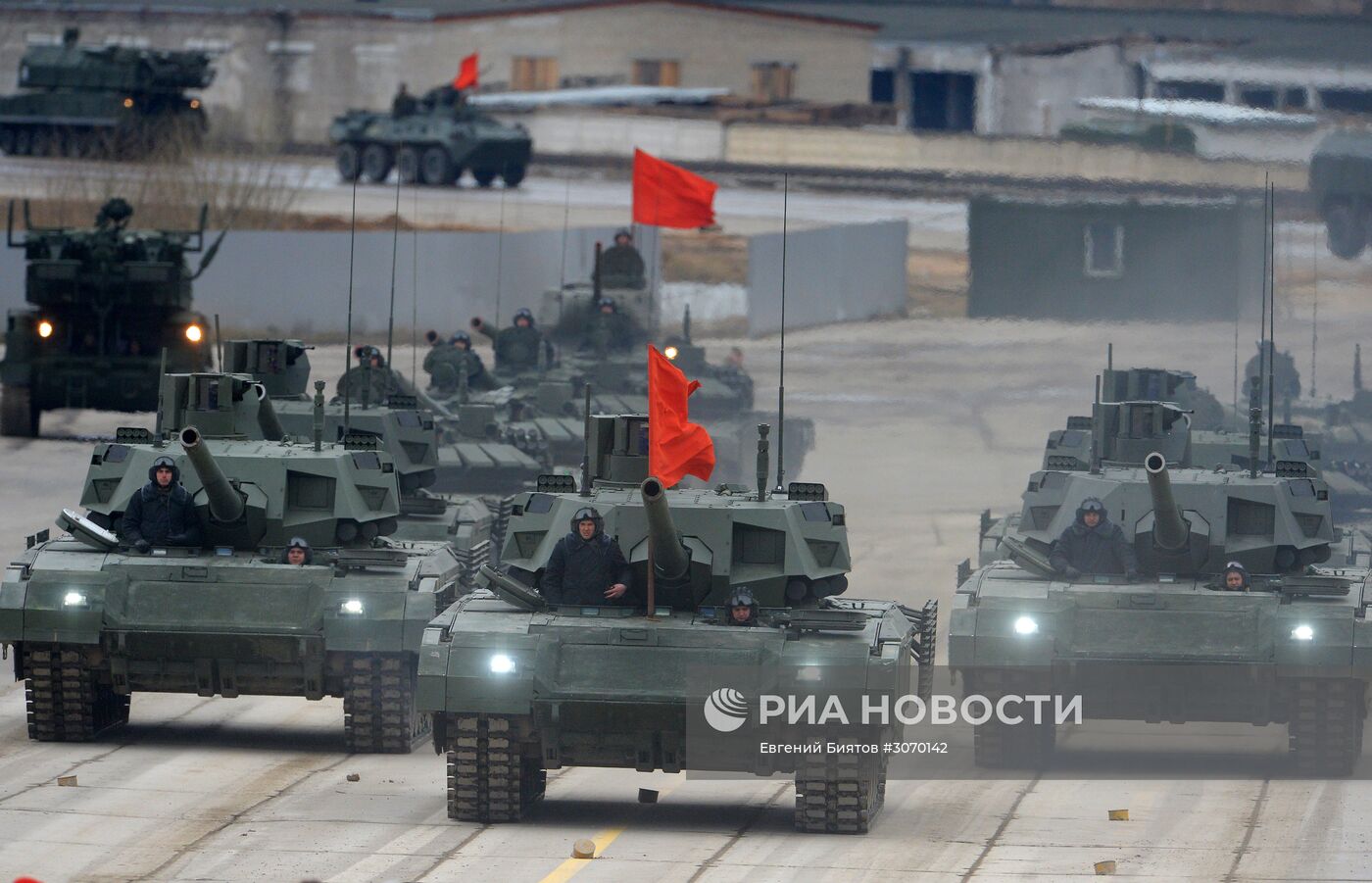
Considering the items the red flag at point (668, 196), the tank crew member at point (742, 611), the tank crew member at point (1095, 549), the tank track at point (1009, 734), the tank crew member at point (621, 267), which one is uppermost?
the red flag at point (668, 196)

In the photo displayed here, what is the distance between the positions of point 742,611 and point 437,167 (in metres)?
44.0

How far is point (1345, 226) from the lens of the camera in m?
45.8

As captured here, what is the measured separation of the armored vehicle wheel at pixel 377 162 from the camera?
62.6 meters

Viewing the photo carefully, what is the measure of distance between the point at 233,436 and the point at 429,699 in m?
6.16

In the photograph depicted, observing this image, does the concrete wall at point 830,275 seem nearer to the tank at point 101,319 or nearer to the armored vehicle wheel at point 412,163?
the armored vehicle wheel at point 412,163

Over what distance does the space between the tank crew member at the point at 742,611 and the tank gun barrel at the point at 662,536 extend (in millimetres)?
531

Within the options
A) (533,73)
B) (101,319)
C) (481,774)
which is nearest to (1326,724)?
(481,774)

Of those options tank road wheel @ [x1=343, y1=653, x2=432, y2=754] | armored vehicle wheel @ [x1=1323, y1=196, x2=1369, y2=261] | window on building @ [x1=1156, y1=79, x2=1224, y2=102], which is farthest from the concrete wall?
tank road wheel @ [x1=343, y1=653, x2=432, y2=754]

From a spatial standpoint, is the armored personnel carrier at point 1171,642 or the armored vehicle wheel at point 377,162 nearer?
the armored personnel carrier at point 1171,642

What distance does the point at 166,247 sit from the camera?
3938 cm

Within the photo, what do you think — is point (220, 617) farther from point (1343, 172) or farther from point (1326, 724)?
point (1343, 172)

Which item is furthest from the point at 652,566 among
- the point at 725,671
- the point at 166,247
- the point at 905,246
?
the point at 905,246

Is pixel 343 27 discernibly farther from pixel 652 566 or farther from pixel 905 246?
pixel 652 566

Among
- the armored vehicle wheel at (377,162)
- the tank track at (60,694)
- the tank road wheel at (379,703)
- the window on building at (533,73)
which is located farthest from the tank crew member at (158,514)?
the window on building at (533,73)
